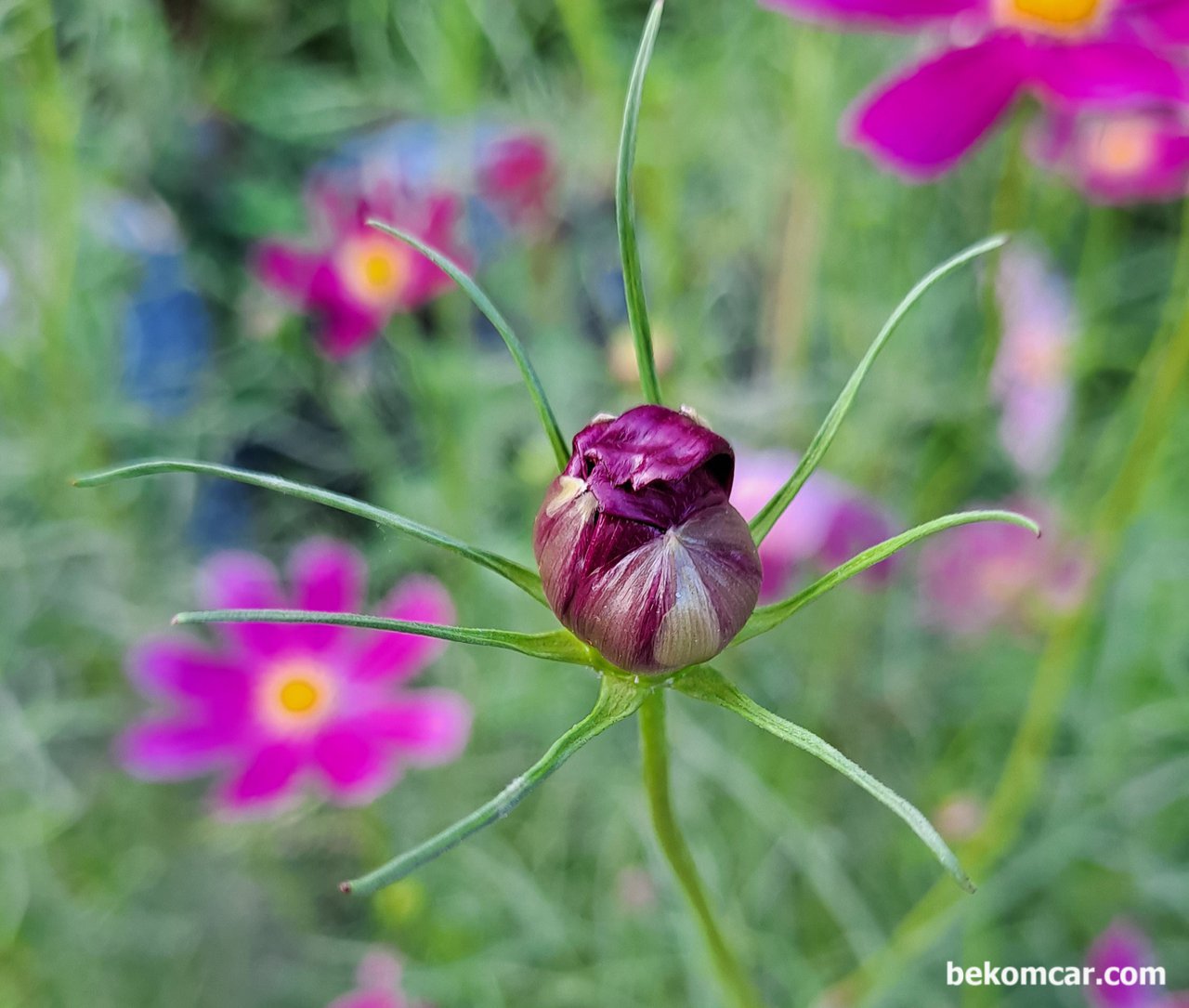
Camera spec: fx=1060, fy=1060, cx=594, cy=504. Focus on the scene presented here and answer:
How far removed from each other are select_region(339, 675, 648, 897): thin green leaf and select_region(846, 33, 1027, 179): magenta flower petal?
12.0 inches

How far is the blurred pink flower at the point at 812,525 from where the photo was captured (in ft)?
2.10

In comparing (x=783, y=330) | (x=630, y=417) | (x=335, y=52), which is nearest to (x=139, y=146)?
(x=335, y=52)

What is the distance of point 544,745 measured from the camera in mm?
792

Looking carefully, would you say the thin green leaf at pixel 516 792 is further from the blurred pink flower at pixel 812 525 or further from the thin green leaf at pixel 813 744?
the blurred pink flower at pixel 812 525

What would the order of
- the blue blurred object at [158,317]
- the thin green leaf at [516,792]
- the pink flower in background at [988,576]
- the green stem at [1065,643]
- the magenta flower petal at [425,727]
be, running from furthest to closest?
1. the blue blurred object at [158,317]
2. the pink flower in background at [988,576]
3. the magenta flower petal at [425,727]
4. the green stem at [1065,643]
5. the thin green leaf at [516,792]

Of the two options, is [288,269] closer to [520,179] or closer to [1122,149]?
[520,179]

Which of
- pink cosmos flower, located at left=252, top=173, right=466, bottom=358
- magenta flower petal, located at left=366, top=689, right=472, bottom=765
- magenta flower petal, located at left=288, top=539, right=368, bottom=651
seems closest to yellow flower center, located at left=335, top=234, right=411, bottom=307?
pink cosmos flower, located at left=252, top=173, right=466, bottom=358

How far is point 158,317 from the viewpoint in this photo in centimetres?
107

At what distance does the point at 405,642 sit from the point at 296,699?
0.28ft

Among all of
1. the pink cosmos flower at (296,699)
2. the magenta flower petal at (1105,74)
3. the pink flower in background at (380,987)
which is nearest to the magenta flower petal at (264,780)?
the pink cosmos flower at (296,699)

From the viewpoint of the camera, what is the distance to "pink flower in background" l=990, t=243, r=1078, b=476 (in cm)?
82

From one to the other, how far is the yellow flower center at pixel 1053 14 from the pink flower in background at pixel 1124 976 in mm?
488

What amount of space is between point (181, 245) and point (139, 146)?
19 cm

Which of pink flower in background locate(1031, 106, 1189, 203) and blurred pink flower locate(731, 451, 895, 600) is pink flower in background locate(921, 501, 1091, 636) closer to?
blurred pink flower locate(731, 451, 895, 600)
